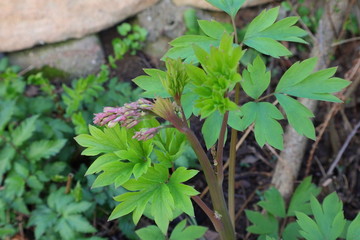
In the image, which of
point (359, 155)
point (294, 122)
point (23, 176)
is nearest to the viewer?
point (294, 122)

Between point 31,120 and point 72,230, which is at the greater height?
point 31,120

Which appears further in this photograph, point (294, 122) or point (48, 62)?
point (48, 62)

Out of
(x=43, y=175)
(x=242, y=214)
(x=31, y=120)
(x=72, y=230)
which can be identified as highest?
(x=31, y=120)

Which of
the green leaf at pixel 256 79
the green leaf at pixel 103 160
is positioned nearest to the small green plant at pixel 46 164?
the green leaf at pixel 103 160

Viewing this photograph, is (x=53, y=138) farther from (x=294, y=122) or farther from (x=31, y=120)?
(x=294, y=122)

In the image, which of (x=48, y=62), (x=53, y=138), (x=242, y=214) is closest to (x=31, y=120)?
(x=53, y=138)

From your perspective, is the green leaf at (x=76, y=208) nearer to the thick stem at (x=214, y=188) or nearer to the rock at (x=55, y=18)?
the thick stem at (x=214, y=188)

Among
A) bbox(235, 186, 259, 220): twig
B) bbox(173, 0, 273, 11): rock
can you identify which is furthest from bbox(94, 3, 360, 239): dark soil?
bbox(173, 0, 273, 11): rock
